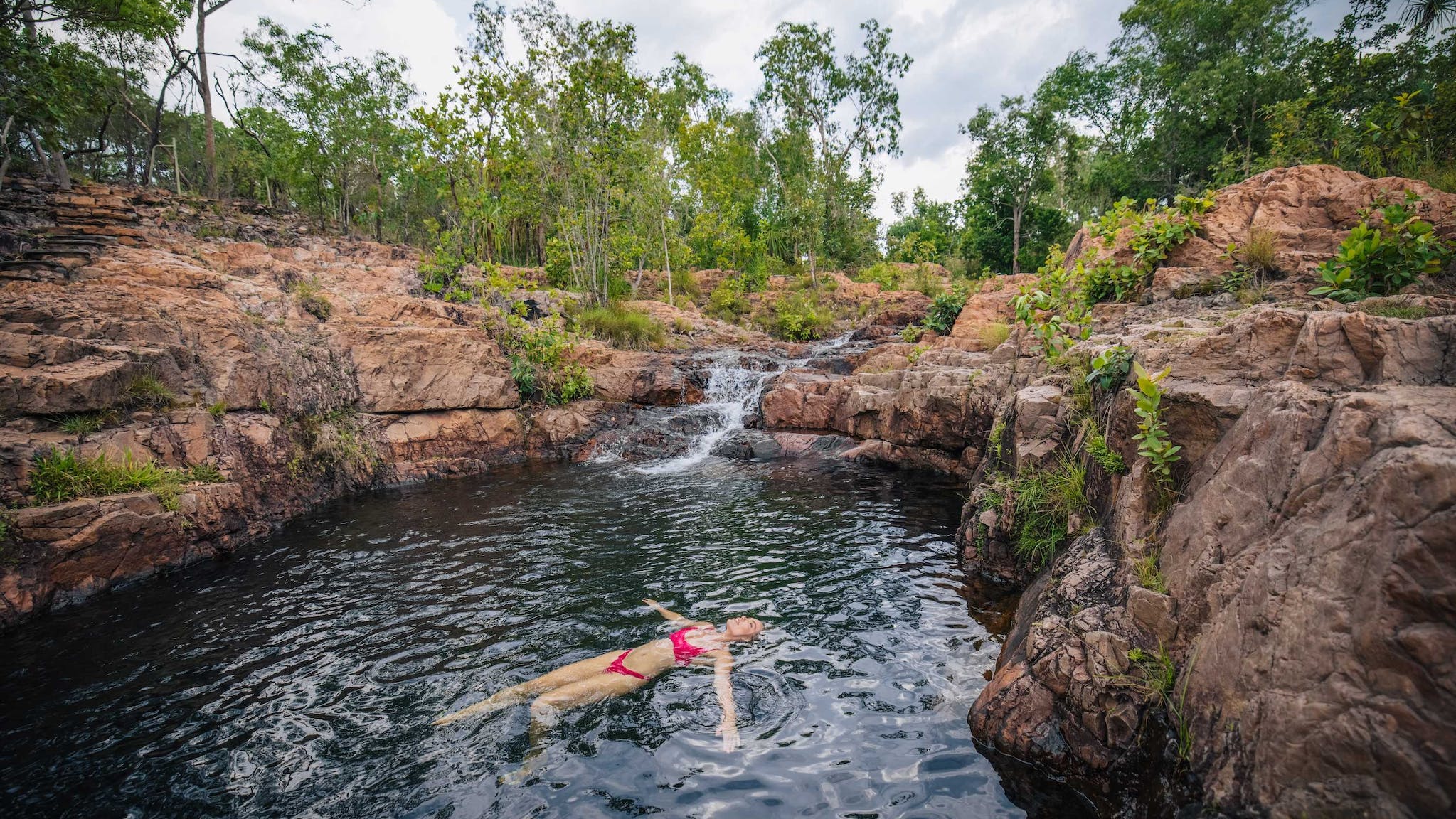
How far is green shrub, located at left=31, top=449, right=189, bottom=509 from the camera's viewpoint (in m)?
5.87

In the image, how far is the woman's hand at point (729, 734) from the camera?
3.39 meters

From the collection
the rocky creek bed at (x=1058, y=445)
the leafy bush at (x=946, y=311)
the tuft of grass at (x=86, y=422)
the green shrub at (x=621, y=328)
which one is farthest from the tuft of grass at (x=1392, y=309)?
the green shrub at (x=621, y=328)

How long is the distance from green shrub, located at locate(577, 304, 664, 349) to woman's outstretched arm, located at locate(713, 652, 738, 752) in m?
13.3

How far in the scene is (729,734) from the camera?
11.4ft

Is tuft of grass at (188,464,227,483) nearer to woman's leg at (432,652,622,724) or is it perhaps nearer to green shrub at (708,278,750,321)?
woman's leg at (432,652,622,724)

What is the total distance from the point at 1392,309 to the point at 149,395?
12.6 m

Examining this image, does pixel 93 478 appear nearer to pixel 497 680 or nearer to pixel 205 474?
pixel 205 474

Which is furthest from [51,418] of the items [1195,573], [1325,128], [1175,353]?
[1325,128]

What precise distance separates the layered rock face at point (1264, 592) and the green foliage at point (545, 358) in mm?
10816

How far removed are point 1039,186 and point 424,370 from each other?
24223 millimetres

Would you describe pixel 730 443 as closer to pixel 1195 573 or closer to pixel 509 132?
pixel 1195 573

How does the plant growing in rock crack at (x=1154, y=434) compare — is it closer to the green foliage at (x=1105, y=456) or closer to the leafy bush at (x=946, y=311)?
the green foliage at (x=1105, y=456)

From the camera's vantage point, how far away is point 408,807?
299cm

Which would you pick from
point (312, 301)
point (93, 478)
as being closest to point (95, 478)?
point (93, 478)
